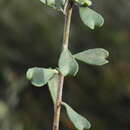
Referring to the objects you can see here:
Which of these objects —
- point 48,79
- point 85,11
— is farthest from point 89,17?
point 48,79

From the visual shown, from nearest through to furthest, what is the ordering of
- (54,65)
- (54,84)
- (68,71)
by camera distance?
1. (68,71)
2. (54,84)
3. (54,65)

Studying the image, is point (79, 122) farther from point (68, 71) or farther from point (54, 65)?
point (54, 65)

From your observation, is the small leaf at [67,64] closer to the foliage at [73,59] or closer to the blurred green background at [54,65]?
the foliage at [73,59]

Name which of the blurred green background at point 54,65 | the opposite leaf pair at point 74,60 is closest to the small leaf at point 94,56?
the opposite leaf pair at point 74,60

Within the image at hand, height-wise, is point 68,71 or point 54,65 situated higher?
point 68,71

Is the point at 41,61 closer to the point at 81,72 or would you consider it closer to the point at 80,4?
the point at 81,72

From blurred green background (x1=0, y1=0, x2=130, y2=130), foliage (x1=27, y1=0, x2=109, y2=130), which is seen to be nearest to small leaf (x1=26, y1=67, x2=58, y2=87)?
foliage (x1=27, y1=0, x2=109, y2=130)

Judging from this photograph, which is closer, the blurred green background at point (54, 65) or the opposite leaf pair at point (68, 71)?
the opposite leaf pair at point (68, 71)
